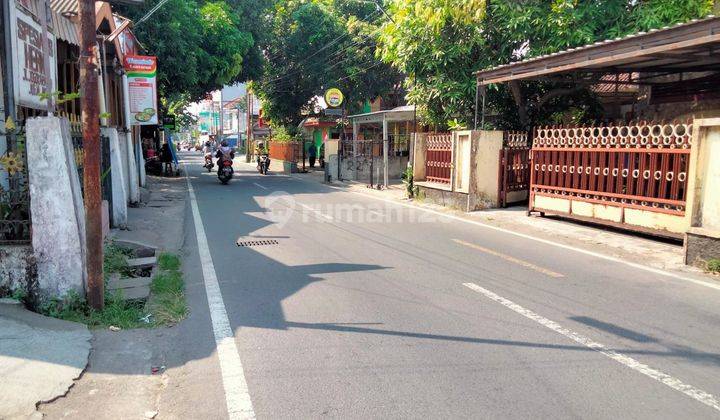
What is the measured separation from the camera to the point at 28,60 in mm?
6582

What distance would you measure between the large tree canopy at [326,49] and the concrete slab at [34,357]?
26.2 m

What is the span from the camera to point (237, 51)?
2412 cm

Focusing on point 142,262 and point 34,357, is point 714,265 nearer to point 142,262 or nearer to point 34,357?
point 142,262

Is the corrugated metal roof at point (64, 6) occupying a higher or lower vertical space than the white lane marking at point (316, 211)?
higher

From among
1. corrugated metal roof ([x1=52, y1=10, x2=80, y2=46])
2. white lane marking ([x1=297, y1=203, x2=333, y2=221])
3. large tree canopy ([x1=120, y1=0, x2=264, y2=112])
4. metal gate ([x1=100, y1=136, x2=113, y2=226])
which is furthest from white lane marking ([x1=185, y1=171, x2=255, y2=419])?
large tree canopy ([x1=120, y1=0, x2=264, y2=112])

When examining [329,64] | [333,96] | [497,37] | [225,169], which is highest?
[329,64]

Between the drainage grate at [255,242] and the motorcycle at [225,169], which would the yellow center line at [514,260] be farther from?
the motorcycle at [225,169]

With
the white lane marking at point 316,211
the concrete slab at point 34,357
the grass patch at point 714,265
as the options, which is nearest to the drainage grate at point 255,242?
the white lane marking at point 316,211

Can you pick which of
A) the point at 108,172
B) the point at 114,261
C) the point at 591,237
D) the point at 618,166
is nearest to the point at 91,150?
the point at 114,261

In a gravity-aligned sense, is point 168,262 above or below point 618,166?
below

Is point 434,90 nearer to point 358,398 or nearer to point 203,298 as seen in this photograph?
point 203,298

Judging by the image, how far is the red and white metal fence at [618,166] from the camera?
349 inches

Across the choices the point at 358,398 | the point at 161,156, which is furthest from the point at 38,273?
the point at 161,156

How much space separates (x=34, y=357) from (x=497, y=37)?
13.9 metres
